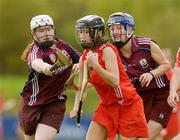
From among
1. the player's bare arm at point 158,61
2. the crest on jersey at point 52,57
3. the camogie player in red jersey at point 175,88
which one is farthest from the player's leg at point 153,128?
the crest on jersey at point 52,57

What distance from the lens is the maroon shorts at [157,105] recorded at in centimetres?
1249

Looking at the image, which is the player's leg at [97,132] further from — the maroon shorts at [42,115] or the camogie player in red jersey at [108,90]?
the maroon shorts at [42,115]

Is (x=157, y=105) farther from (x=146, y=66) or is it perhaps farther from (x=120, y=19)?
(x=120, y=19)

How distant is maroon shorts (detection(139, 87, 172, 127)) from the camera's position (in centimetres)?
1249

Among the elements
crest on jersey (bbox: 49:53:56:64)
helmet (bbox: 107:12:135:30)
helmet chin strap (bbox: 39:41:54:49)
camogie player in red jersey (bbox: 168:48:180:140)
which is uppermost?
helmet (bbox: 107:12:135:30)

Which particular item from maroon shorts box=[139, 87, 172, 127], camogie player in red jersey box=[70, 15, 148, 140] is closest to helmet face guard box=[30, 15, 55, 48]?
camogie player in red jersey box=[70, 15, 148, 140]

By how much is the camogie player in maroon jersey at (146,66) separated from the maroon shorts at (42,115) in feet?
3.55

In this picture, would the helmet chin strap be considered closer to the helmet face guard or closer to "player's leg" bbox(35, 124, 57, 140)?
the helmet face guard

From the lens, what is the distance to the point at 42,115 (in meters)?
12.1

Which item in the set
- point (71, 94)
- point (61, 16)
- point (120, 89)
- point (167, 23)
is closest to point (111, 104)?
point (120, 89)

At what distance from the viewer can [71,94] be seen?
3269 centimetres

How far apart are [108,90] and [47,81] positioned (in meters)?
1.03

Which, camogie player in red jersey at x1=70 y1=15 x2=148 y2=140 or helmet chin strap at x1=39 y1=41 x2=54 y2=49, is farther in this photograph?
helmet chin strap at x1=39 y1=41 x2=54 y2=49

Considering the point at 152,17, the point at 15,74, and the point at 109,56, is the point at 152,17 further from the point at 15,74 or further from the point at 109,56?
the point at 109,56
